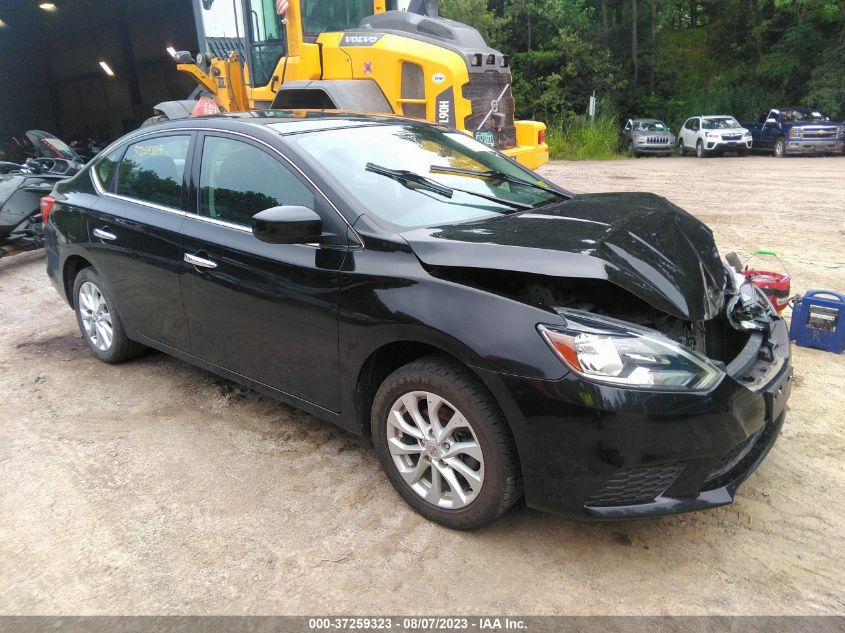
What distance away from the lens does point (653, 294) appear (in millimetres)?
2570

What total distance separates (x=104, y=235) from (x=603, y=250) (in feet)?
10.5

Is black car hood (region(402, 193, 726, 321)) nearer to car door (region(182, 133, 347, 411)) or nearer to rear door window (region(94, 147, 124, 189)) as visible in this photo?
car door (region(182, 133, 347, 411))

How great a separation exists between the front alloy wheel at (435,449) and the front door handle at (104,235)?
→ 94.9 inches

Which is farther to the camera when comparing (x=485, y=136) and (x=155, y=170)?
(x=485, y=136)

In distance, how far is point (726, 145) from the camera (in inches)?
904

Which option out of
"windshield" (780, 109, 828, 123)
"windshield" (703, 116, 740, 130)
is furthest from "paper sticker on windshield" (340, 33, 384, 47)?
"windshield" (780, 109, 828, 123)

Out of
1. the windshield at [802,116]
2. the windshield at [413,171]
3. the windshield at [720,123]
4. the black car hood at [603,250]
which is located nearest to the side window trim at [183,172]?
the windshield at [413,171]

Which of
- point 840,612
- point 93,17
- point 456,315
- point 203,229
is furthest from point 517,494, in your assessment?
point 93,17

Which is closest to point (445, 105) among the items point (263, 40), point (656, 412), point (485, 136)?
point (485, 136)

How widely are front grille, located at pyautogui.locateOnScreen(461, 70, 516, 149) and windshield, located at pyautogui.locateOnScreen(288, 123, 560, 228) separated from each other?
4.97 m

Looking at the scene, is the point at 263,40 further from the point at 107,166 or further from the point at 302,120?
the point at 302,120

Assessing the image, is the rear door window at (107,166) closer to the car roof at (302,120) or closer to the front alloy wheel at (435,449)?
the car roof at (302,120)

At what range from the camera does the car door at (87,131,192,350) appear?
376 centimetres

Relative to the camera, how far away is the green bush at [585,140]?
79.5 ft
